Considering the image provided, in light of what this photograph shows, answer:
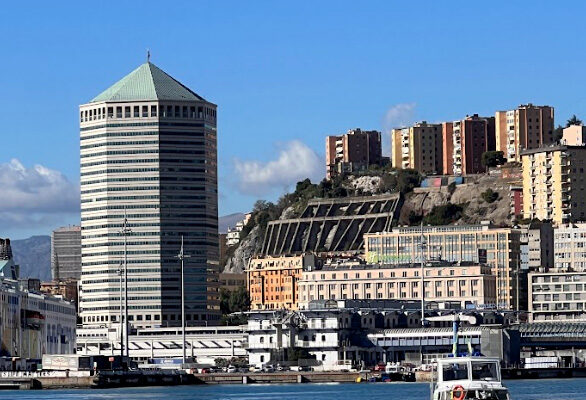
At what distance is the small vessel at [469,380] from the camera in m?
95.9

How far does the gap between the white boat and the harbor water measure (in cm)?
4410

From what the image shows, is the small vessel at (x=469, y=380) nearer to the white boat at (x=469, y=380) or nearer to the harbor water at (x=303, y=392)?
the white boat at (x=469, y=380)

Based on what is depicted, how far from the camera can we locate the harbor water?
508ft

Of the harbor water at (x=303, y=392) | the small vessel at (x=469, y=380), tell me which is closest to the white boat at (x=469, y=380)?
the small vessel at (x=469, y=380)

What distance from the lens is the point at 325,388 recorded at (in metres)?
186

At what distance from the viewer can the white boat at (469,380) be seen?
95.9 meters

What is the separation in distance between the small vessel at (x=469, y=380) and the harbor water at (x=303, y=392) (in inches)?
1735

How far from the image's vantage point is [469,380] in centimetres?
9694

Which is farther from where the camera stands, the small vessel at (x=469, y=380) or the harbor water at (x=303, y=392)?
the harbor water at (x=303, y=392)

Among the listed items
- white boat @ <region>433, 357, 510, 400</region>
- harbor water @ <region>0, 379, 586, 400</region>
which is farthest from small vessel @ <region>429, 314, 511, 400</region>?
harbor water @ <region>0, 379, 586, 400</region>

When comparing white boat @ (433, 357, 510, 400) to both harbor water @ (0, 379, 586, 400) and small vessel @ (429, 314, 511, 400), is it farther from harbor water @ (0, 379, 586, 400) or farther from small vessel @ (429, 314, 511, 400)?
harbor water @ (0, 379, 586, 400)

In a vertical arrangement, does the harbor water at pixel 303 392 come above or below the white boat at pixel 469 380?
below

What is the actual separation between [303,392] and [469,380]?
7768 cm

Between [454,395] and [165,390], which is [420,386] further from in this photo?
[454,395]
